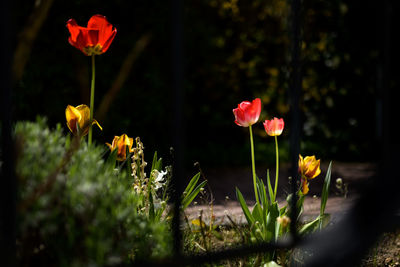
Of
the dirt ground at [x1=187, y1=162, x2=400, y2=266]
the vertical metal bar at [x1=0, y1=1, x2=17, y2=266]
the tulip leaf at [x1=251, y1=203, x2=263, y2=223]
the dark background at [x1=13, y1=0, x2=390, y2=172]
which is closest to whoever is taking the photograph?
the vertical metal bar at [x1=0, y1=1, x2=17, y2=266]

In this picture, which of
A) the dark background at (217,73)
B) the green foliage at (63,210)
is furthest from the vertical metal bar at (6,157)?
the dark background at (217,73)

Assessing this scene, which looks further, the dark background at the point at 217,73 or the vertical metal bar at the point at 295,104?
the dark background at the point at 217,73

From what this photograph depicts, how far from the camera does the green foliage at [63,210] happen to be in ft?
3.59

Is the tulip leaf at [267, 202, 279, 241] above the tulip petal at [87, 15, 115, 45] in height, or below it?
below

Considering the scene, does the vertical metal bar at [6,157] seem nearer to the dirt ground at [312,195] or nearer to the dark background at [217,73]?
the dirt ground at [312,195]

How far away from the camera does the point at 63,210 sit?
1.13 m

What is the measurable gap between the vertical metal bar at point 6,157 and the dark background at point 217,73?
3.52 meters

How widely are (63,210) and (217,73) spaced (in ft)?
17.2

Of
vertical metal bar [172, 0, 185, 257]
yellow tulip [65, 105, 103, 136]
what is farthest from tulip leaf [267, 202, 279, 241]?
vertical metal bar [172, 0, 185, 257]

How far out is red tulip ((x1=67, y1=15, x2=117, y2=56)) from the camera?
1.80 metres

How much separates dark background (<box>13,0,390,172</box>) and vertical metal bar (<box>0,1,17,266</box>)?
3519 millimetres

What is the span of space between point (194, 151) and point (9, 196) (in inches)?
199

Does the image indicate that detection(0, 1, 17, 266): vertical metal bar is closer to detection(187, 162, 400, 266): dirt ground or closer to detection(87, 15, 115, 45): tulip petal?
detection(87, 15, 115, 45): tulip petal

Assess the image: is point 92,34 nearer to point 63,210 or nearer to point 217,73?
point 63,210
